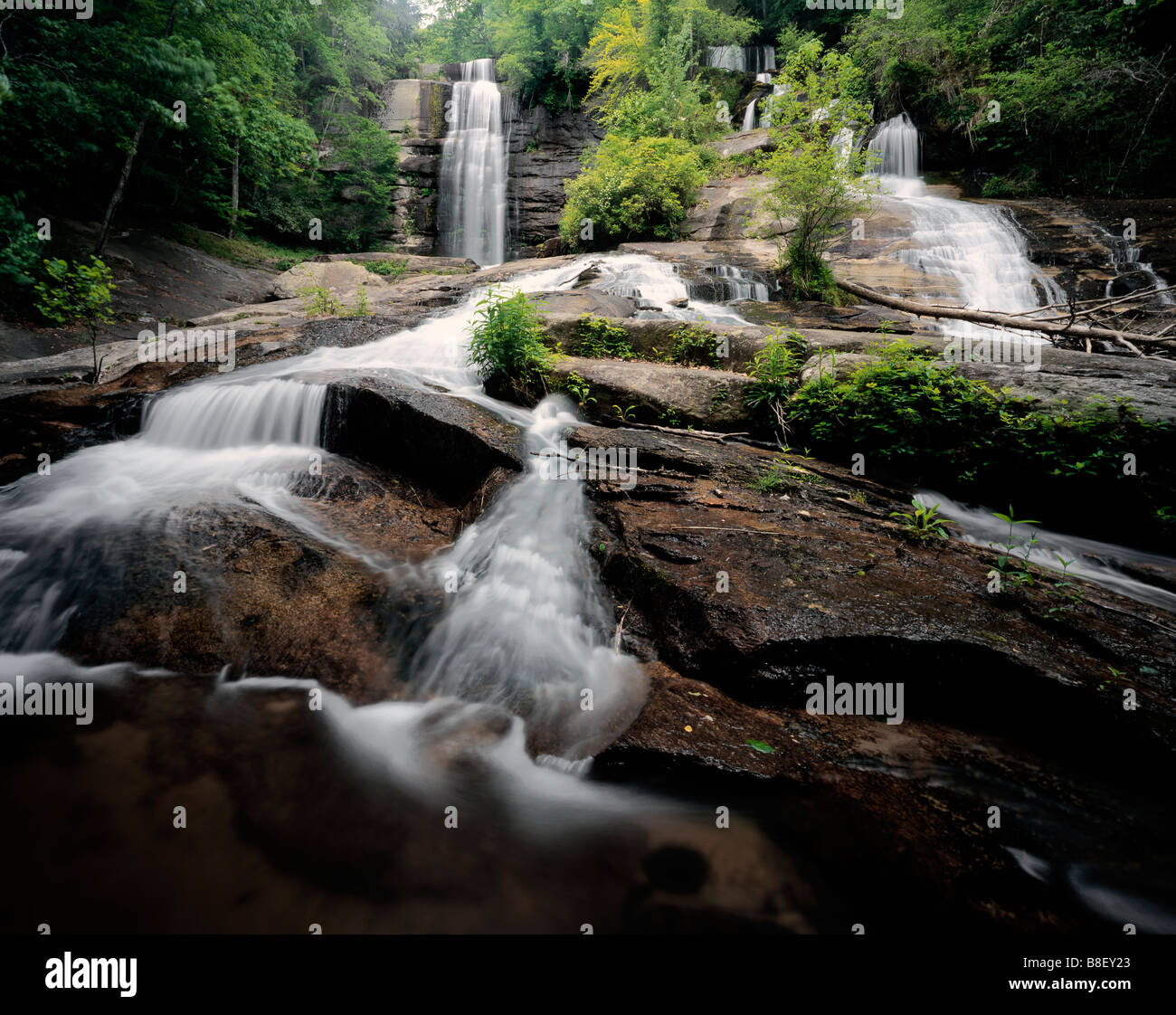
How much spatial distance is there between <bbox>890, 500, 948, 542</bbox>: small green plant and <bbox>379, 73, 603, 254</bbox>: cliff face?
22.1 m

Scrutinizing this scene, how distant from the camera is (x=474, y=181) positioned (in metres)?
23.7

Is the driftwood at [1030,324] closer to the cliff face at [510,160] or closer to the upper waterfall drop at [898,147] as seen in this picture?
the upper waterfall drop at [898,147]

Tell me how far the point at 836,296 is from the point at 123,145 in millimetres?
16377

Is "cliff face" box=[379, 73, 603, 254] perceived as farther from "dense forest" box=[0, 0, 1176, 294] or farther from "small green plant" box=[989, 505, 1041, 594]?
"small green plant" box=[989, 505, 1041, 594]

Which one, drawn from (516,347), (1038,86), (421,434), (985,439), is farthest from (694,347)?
(1038,86)

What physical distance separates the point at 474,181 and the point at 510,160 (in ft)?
7.56

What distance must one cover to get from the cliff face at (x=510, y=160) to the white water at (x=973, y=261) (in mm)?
15068

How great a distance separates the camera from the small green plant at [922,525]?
3.83m

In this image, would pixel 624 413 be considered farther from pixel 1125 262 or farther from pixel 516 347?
pixel 1125 262

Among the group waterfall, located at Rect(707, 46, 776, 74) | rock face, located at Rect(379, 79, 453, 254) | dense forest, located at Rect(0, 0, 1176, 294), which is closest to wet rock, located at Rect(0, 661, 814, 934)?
dense forest, located at Rect(0, 0, 1176, 294)

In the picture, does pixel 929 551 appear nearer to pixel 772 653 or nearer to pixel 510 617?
pixel 772 653

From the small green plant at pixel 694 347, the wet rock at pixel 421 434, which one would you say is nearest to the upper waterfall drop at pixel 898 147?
the small green plant at pixel 694 347

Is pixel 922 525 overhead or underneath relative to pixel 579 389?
underneath

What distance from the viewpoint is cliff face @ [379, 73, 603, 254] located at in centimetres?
2272
